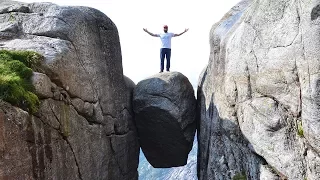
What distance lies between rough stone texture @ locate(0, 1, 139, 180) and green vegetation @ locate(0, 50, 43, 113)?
0.34 m

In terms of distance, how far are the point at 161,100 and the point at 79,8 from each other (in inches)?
264

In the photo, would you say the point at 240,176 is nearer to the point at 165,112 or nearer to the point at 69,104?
the point at 165,112

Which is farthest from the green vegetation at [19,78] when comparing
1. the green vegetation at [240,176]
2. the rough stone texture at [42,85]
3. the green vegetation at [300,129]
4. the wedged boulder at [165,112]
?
the green vegetation at [240,176]

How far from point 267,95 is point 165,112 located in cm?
731

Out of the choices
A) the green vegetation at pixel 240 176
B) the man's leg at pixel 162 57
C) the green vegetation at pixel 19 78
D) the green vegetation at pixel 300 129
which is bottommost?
the green vegetation at pixel 240 176

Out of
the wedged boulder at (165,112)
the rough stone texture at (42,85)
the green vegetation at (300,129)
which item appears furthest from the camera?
the wedged boulder at (165,112)

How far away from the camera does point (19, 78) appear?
11.5 m

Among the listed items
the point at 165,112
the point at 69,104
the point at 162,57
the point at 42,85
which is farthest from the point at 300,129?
the point at 162,57

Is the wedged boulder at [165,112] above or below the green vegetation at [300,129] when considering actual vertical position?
below

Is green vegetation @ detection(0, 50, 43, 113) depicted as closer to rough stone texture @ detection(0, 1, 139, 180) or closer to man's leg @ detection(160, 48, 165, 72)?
rough stone texture @ detection(0, 1, 139, 180)

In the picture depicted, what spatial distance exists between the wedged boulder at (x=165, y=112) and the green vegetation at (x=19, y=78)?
8.67 metres

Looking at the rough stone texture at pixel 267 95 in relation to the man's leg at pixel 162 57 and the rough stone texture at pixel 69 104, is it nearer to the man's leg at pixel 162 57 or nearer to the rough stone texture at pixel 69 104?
the man's leg at pixel 162 57

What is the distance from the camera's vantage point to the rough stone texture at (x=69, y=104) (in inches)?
430

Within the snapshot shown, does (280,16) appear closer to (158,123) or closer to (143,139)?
(158,123)
